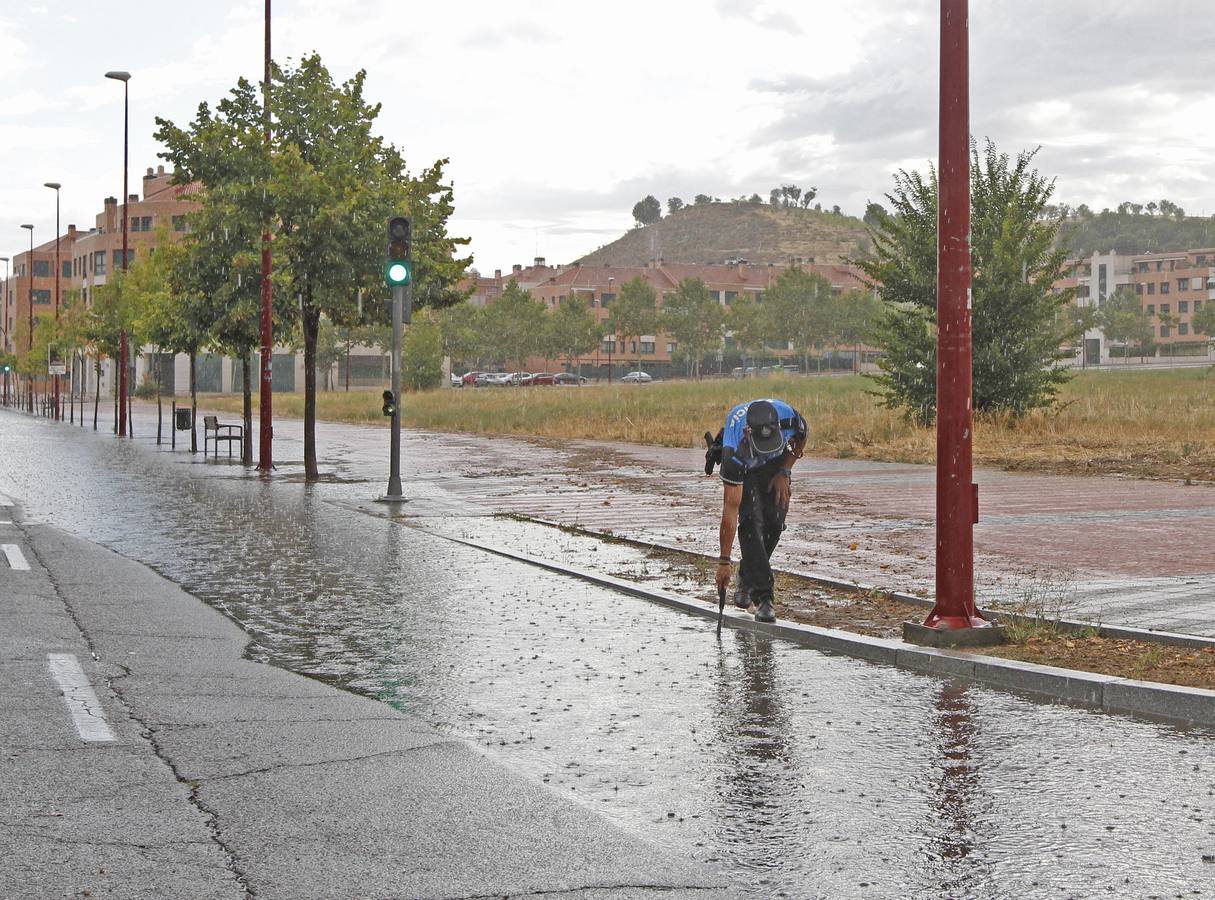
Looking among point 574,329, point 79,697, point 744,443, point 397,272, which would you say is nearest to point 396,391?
point 397,272

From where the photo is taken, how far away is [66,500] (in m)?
20.1

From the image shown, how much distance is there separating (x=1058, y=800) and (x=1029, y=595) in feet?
14.2

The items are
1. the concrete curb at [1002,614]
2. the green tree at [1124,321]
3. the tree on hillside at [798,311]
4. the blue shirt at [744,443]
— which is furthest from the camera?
the green tree at [1124,321]

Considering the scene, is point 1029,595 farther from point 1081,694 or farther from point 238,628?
point 238,628

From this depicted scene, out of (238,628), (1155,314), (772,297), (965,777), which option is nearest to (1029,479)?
(238,628)

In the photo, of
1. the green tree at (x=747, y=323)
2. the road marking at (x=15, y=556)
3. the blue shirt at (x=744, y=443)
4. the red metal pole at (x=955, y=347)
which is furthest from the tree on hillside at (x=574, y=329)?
the red metal pole at (x=955, y=347)

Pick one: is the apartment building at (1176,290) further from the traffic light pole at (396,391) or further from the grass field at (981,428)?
the traffic light pole at (396,391)

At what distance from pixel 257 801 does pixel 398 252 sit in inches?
584

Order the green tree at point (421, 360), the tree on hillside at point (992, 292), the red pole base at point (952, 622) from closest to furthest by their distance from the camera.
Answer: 1. the red pole base at point (952, 622)
2. the tree on hillside at point (992, 292)
3. the green tree at point (421, 360)

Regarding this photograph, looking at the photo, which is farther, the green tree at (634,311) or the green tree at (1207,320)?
the green tree at (634,311)

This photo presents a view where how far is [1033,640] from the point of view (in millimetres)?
8812

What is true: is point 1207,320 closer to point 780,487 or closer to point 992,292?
point 992,292

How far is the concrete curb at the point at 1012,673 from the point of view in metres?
7.12

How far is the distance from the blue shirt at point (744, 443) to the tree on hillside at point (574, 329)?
4339 inches
